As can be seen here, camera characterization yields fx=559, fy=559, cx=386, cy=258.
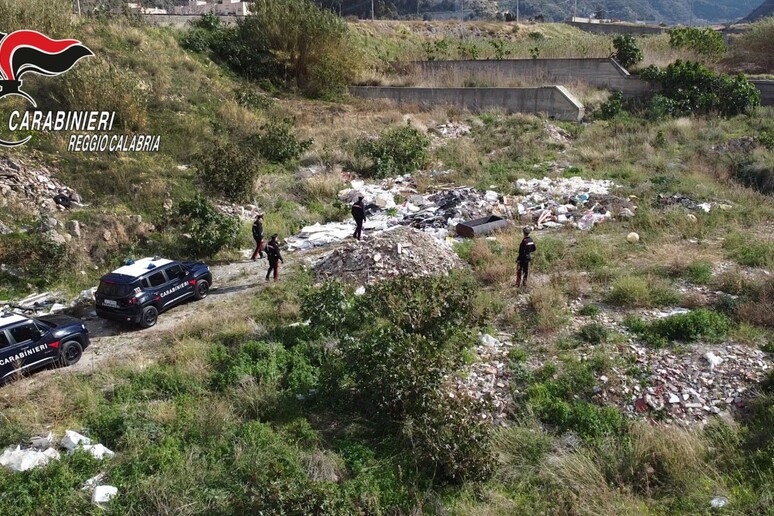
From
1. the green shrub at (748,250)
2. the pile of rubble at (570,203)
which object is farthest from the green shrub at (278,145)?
the green shrub at (748,250)

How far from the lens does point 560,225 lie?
1541 cm

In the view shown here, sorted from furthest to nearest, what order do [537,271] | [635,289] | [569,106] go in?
1. [569,106]
2. [537,271]
3. [635,289]

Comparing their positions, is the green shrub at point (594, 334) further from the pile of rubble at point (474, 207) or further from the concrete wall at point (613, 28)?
the concrete wall at point (613, 28)

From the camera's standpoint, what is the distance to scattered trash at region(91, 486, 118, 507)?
6.41m

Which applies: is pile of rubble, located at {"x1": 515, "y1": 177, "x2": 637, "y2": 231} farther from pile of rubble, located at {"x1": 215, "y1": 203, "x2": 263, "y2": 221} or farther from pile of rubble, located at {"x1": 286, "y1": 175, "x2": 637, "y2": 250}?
pile of rubble, located at {"x1": 215, "y1": 203, "x2": 263, "y2": 221}

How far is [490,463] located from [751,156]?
1718cm

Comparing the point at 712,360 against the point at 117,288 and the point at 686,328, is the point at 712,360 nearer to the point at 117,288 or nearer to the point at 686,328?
the point at 686,328

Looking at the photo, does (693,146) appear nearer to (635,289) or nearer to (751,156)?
(751,156)

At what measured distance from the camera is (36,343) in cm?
941

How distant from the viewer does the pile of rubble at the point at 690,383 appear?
7887mm

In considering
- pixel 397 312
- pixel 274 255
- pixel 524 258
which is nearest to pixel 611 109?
pixel 524 258

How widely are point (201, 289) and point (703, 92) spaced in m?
23.4

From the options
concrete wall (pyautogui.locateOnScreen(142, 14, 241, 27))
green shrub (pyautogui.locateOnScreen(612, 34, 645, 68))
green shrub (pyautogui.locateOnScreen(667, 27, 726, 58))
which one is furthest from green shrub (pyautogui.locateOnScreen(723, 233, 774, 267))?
concrete wall (pyautogui.locateOnScreen(142, 14, 241, 27))

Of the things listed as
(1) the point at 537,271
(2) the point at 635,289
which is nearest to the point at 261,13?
(1) the point at 537,271
